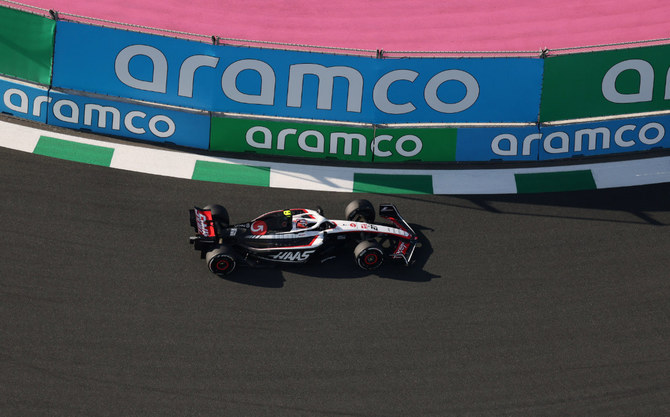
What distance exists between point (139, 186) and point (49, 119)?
248 cm

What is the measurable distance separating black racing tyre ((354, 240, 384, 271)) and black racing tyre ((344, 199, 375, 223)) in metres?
0.91

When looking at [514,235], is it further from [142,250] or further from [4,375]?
[4,375]

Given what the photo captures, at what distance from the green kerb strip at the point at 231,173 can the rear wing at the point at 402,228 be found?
2300 millimetres

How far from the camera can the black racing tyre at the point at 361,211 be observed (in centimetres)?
1377

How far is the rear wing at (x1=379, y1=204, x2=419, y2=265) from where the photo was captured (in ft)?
42.8

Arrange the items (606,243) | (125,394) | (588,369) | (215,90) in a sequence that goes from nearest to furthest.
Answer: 1. (125,394)
2. (588,369)
3. (606,243)
4. (215,90)

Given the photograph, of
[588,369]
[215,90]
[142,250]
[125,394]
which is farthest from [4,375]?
[588,369]

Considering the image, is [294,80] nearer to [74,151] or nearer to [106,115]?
[106,115]

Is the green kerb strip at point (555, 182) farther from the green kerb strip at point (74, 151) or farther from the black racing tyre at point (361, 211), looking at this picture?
the green kerb strip at point (74, 151)

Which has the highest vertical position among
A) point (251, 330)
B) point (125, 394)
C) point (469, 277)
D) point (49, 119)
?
point (49, 119)

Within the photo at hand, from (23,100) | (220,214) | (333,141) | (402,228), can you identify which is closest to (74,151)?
(23,100)

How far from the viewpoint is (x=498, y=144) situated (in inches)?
602

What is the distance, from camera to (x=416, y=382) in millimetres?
11359

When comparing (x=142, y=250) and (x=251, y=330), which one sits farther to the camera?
(x=142, y=250)
